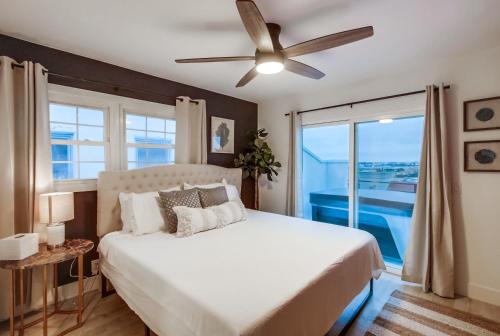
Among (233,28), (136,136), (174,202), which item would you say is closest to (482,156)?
(233,28)

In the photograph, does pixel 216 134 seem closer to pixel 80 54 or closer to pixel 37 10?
pixel 80 54

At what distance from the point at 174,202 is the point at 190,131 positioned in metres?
1.21

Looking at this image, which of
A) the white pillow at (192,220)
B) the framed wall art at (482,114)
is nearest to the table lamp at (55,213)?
the white pillow at (192,220)

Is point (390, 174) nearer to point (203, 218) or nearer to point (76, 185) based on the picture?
point (203, 218)

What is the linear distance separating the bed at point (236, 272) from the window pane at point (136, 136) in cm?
43

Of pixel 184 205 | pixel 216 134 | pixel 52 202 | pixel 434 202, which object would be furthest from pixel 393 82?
pixel 52 202

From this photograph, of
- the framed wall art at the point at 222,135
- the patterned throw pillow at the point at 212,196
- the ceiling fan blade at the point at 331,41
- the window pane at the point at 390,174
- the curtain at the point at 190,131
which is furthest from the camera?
the framed wall art at the point at 222,135

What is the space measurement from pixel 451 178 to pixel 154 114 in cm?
351

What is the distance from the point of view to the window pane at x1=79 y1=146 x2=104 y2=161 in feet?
8.54

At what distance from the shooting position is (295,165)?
3.82 m

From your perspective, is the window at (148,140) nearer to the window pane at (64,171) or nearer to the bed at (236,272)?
the bed at (236,272)

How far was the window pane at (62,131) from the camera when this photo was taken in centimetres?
242

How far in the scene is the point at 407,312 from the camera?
7.25 feet

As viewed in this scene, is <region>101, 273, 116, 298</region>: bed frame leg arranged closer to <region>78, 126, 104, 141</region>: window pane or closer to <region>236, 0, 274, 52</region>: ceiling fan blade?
<region>78, 126, 104, 141</region>: window pane
